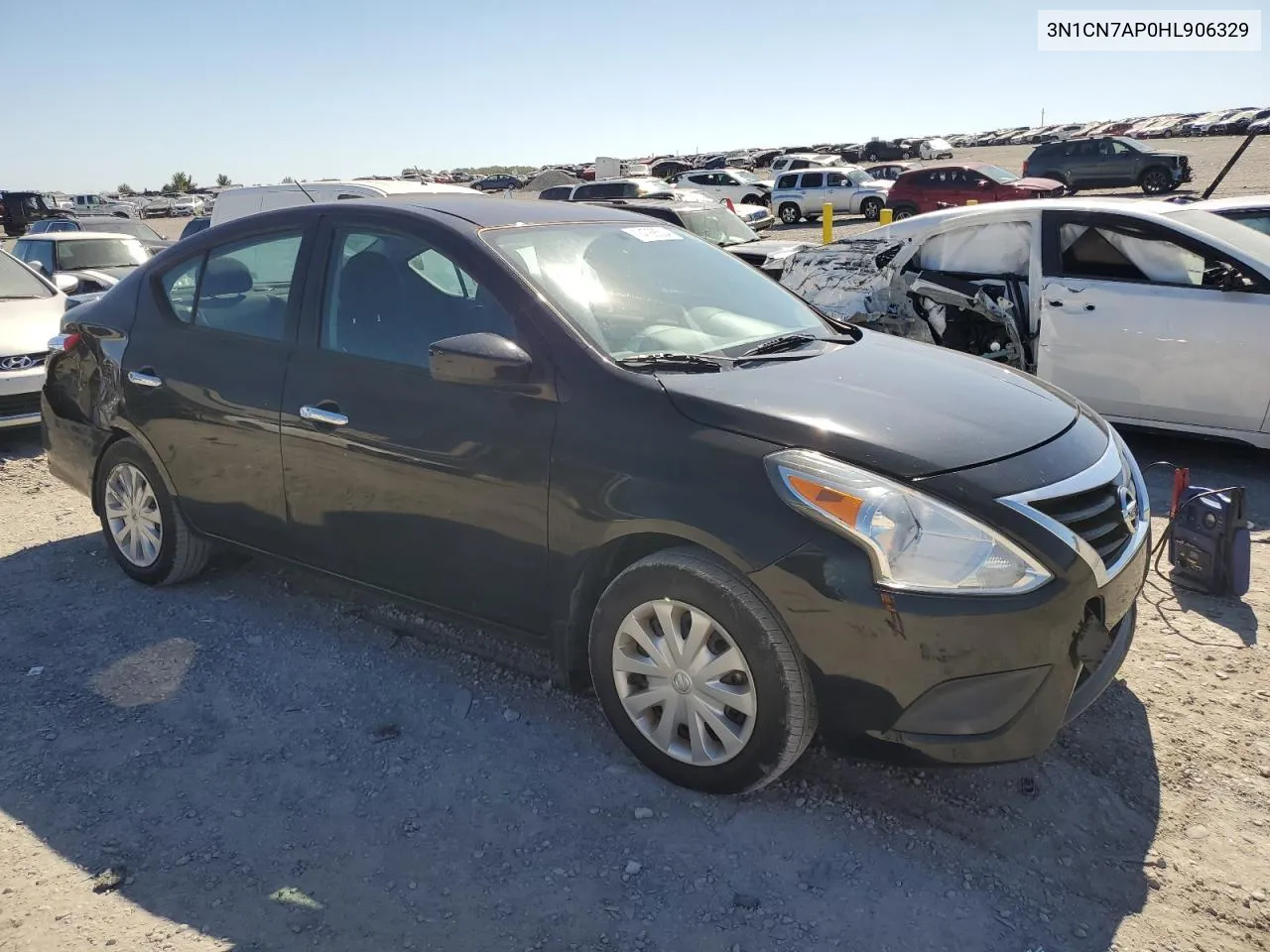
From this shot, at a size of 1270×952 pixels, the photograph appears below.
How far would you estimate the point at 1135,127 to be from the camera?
7006cm

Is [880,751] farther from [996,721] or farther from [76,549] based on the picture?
[76,549]

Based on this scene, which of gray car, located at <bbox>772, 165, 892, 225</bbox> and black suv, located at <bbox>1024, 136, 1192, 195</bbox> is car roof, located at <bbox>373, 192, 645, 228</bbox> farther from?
black suv, located at <bbox>1024, 136, 1192, 195</bbox>

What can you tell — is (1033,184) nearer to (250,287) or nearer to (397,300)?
(250,287)

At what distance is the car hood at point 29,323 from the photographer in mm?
7336

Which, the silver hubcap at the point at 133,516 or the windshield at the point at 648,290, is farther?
the silver hubcap at the point at 133,516

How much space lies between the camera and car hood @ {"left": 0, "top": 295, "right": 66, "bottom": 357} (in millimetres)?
7336

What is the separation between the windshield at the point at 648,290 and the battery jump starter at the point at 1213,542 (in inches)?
72.5

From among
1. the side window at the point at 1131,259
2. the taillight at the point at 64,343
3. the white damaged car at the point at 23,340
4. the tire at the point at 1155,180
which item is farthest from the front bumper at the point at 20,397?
the tire at the point at 1155,180

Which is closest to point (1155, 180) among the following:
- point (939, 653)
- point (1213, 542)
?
point (1213, 542)

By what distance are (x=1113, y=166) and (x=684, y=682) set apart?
32174 millimetres

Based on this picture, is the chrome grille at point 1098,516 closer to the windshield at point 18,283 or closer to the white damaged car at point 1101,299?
the white damaged car at point 1101,299

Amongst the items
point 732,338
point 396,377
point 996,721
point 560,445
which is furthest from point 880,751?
point 396,377

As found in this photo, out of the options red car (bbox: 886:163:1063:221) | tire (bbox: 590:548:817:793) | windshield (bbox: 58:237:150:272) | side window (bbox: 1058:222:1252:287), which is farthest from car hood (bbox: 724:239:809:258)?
red car (bbox: 886:163:1063:221)

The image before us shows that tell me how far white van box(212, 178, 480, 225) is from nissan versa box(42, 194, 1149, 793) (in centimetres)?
592
